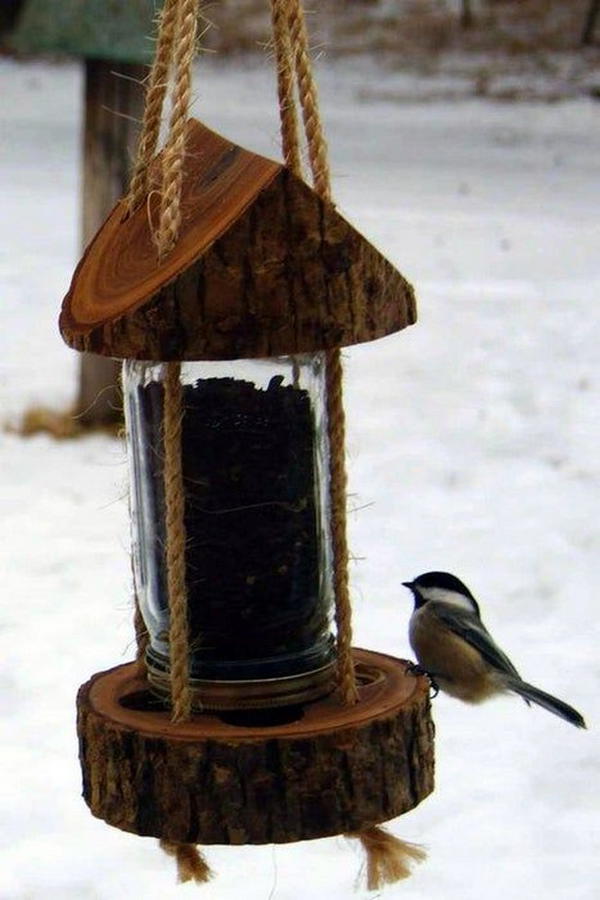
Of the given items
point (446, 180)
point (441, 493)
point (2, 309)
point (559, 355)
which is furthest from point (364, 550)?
point (446, 180)

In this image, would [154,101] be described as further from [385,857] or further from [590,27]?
[590,27]

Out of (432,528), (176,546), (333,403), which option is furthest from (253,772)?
(432,528)

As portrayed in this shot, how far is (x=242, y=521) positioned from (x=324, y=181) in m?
0.54

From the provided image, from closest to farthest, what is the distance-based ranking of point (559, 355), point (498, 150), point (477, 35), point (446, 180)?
point (559, 355) → point (446, 180) → point (498, 150) → point (477, 35)

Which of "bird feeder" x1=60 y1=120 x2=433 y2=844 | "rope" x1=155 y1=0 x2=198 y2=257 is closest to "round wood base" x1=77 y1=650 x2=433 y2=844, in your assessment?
"bird feeder" x1=60 y1=120 x2=433 y2=844

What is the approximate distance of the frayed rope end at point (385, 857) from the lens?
8.14ft

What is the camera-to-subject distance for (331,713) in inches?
95.5

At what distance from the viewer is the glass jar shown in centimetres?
252

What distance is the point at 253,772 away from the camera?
7.43ft

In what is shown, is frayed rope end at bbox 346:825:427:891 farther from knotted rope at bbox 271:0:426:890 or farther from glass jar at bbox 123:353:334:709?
glass jar at bbox 123:353:334:709

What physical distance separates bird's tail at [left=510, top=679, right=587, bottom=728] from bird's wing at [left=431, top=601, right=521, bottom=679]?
3 cm

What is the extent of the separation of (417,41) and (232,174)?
19.1m

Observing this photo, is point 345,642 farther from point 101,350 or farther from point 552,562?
point 552,562

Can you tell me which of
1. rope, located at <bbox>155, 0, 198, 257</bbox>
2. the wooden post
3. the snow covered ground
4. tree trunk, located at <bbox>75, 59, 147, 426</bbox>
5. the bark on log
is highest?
the wooden post
